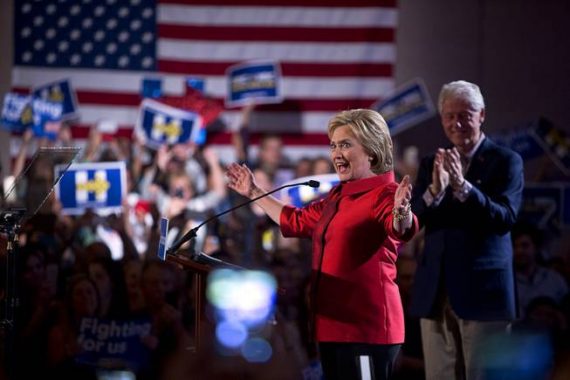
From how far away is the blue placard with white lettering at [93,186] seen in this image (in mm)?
7672

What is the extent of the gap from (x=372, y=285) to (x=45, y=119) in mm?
6390

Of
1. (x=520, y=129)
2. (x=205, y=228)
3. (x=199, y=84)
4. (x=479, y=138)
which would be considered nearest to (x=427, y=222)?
(x=479, y=138)

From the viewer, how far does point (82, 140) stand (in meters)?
10.2

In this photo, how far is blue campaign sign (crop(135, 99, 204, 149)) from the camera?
366 inches

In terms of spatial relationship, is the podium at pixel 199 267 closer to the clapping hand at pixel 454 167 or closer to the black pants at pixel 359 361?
the black pants at pixel 359 361

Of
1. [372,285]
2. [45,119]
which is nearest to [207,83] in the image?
[45,119]

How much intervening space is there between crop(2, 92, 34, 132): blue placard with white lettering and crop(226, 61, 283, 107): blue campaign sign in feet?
5.60

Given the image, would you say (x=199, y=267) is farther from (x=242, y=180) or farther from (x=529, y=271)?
(x=529, y=271)

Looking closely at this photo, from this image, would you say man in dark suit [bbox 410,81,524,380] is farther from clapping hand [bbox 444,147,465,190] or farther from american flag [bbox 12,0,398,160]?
american flag [bbox 12,0,398,160]

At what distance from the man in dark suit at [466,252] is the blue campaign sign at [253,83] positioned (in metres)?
5.56

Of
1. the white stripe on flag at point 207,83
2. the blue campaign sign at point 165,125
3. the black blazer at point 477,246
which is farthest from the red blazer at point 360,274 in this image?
the white stripe on flag at point 207,83

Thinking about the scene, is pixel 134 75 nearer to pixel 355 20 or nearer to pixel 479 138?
pixel 355 20

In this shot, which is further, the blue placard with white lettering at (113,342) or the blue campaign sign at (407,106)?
the blue campaign sign at (407,106)

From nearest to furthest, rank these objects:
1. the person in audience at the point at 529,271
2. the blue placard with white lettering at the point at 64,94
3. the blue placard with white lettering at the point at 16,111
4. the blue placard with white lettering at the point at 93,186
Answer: the person in audience at the point at 529,271 < the blue placard with white lettering at the point at 93,186 < the blue placard with white lettering at the point at 16,111 < the blue placard with white lettering at the point at 64,94
